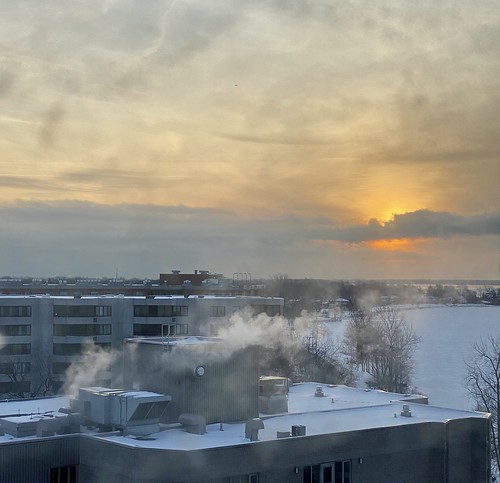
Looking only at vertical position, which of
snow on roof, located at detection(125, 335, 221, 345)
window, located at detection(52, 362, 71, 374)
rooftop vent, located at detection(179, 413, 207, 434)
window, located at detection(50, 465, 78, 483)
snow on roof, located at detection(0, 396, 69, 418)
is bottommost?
window, located at detection(52, 362, 71, 374)

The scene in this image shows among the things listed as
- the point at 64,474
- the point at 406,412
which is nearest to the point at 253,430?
the point at 64,474

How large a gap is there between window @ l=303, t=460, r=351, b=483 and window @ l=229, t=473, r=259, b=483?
155 cm

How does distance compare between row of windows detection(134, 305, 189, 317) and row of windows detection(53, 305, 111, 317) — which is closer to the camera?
row of windows detection(53, 305, 111, 317)

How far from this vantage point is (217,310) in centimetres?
5203

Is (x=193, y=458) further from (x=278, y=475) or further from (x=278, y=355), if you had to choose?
(x=278, y=355)

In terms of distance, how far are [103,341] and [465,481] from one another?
32.4 meters

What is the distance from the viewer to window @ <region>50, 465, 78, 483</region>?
18.2 metres

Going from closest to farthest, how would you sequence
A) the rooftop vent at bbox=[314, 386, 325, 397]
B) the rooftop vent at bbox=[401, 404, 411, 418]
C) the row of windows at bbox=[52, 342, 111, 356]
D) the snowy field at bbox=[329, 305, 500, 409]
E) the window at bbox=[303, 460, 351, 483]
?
the window at bbox=[303, 460, 351, 483] → the rooftop vent at bbox=[401, 404, 411, 418] → the rooftop vent at bbox=[314, 386, 325, 397] → the row of windows at bbox=[52, 342, 111, 356] → the snowy field at bbox=[329, 305, 500, 409]

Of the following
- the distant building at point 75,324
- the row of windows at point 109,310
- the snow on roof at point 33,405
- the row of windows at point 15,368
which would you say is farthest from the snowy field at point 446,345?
the snow on roof at point 33,405

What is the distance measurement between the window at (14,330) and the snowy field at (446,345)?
2527 cm

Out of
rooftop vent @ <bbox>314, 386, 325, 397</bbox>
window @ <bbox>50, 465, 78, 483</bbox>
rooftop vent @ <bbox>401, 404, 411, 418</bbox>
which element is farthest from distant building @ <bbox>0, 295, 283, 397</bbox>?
window @ <bbox>50, 465, 78, 483</bbox>

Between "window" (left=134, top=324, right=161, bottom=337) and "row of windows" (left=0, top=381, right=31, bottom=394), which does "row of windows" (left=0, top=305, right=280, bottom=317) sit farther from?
"row of windows" (left=0, top=381, right=31, bottom=394)

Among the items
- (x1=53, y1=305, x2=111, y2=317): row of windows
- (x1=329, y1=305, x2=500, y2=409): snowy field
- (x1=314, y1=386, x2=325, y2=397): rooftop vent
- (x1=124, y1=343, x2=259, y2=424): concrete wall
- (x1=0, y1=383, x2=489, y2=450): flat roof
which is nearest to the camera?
(x1=0, y1=383, x2=489, y2=450): flat roof

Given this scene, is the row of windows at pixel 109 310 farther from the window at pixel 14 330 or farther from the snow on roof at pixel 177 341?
the snow on roof at pixel 177 341
